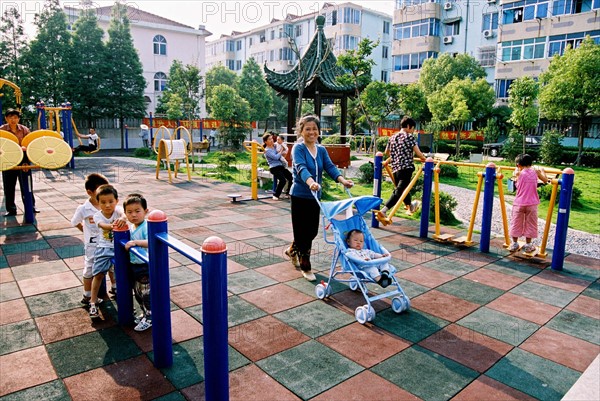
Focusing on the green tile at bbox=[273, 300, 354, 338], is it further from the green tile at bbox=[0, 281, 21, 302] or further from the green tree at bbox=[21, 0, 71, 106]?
the green tree at bbox=[21, 0, 71, 106]

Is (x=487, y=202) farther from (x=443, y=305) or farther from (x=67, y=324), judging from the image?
(x=67, y=324)

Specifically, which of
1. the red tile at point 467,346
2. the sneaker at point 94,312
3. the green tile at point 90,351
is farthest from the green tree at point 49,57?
the red tile at point 467,346

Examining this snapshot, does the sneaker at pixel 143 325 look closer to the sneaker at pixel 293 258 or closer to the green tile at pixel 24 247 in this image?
the sneaker at pixel 293 258

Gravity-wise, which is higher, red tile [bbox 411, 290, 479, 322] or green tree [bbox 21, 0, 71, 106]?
green tree [bbox 21, 0, 71, 106]

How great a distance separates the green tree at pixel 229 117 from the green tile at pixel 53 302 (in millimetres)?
24148

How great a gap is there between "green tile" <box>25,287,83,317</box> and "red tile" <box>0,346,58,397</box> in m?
0.73

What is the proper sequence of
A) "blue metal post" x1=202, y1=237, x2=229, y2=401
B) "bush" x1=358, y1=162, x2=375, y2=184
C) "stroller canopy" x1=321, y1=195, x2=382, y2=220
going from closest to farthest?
"blue metal post" x1=202, y1=237, x2=229, y2=401 < "stroller canopy" x1=321, y1=195, x2=382, y2=220 < "bush" x1=358, y1=162, x2=375, y2=184

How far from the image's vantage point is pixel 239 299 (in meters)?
4.46

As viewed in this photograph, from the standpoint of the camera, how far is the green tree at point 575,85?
20828mm

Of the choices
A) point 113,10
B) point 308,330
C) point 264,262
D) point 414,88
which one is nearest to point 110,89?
point 113,10

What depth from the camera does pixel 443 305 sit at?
443 cm

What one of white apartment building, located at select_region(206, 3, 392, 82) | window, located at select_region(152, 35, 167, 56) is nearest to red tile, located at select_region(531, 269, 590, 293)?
window, located at select_region(152, 35, 167, 56)

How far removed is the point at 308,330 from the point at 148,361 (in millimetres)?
1278

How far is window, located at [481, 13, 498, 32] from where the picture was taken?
36.0m
